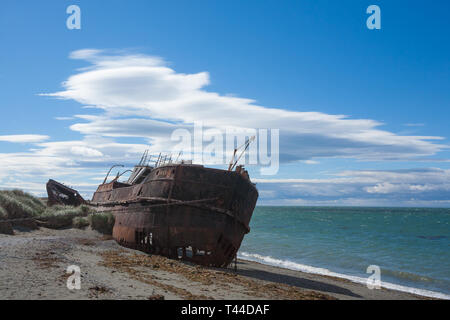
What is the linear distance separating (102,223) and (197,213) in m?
8.77

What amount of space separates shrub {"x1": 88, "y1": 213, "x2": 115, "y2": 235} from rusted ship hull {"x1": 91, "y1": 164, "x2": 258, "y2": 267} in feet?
20.3

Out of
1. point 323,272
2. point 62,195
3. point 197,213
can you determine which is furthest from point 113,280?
point 62,195

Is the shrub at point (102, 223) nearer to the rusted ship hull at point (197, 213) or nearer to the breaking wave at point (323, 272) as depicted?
the rusted ship hull at point (197, 213)

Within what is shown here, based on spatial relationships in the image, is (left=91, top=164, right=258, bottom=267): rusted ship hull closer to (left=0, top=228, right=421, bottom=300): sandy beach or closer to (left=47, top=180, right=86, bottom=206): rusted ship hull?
(left=0, top=228, right=421, bottom=300): sandy beach

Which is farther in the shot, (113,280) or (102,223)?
(102,223)

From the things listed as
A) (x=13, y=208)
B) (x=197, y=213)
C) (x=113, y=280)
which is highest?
(x=197, y=213)

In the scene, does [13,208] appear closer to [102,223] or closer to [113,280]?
[102,223]

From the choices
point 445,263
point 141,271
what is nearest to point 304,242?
point 445,263

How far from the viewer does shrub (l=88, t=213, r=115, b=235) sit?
20.1 meters

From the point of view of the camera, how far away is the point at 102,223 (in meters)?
20.0

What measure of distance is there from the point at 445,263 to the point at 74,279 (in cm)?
2215

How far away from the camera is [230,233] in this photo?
1327 cm

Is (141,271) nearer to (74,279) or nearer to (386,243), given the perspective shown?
(74,279)

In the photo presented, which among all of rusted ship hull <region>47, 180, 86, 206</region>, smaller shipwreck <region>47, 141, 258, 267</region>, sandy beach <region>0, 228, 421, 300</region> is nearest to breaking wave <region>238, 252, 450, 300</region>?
sandy beach <region>0, 228, 421, 300</region>
